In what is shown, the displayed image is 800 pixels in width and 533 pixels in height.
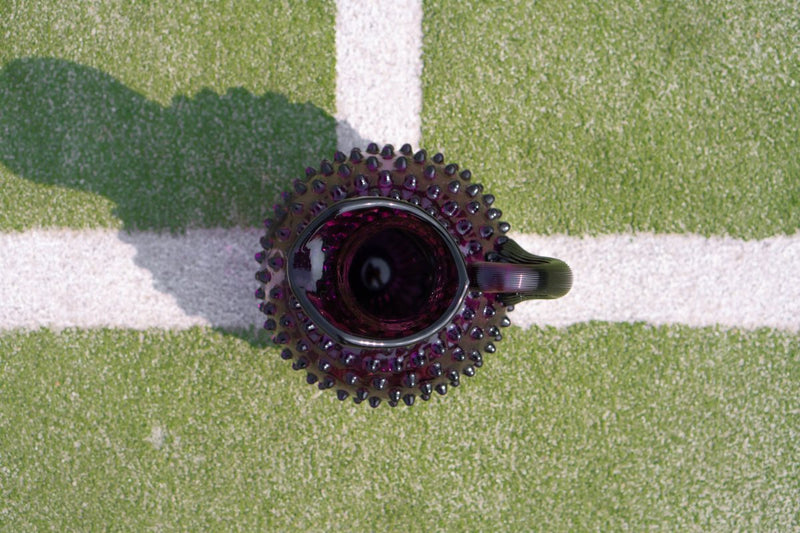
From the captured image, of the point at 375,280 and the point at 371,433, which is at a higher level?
the point at 375,280

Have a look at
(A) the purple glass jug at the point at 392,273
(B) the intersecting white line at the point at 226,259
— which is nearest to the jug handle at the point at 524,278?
(A) the purple glass jug at the point at 392,273

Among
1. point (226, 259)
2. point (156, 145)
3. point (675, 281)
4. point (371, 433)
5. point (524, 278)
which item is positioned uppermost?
point (675, 281)

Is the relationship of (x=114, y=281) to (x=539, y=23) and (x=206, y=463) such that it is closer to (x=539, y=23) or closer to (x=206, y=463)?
(x=206, y=463)

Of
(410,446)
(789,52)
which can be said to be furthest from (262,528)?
(789,52)

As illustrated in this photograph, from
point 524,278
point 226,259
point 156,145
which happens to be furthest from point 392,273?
point 156,145

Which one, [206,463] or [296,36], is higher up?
[296,36]

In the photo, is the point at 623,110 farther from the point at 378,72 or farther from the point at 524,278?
the point at 524,278

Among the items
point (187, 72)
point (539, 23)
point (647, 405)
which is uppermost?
point (539, 23)
